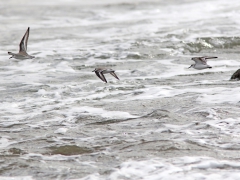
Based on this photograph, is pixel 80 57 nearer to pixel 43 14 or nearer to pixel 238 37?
pixel 238 37

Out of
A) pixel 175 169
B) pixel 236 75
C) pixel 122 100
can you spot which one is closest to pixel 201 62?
pixel 236 75

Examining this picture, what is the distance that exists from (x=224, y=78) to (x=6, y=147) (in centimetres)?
469

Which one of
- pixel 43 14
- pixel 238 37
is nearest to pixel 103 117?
pixel 238 37

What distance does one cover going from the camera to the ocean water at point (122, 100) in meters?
5.82

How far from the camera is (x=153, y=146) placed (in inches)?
247

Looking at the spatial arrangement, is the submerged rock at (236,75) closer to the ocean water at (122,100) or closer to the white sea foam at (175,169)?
the ocean water at (122,100)

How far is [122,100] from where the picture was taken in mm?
8734

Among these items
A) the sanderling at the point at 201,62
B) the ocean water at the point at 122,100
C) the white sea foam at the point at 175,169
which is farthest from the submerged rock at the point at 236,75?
the white sea foam at the point at 175,169

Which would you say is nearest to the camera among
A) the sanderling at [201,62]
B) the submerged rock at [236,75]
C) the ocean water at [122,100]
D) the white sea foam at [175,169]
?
the white sea foam at [175,169]

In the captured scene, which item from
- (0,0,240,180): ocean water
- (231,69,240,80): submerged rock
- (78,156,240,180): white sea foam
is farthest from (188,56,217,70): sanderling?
(78,156,240,180): white sea foam

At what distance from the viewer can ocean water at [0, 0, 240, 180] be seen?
582 centimetres

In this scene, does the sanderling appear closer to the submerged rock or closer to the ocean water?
the ocean water

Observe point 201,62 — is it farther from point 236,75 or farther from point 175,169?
point 175,169

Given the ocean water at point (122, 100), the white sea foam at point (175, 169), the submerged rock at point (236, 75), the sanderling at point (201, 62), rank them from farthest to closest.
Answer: the submerged rock at point (236, 75)
the sanderling at point (201, 62)
the ocean water at point (122, 100)
the white sea foam at point (175, 169)
